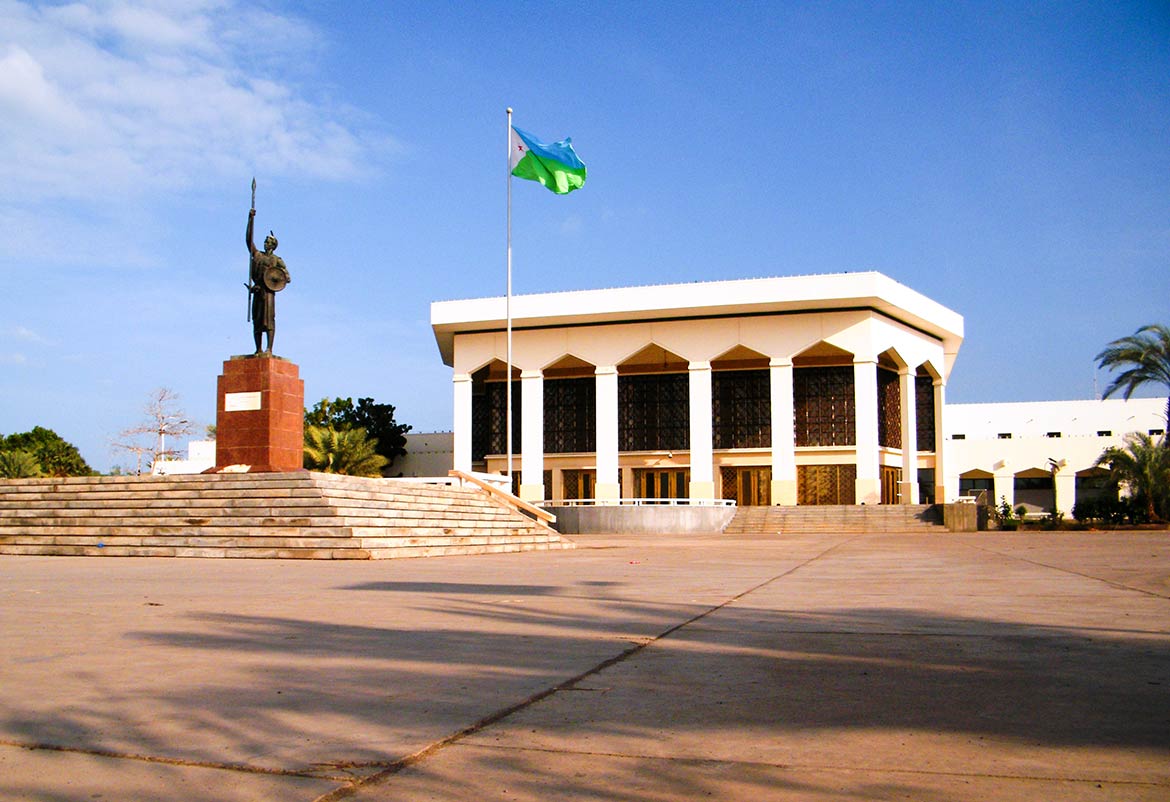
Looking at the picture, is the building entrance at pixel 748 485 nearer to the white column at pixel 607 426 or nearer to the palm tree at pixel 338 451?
the white column at pixel 607 426

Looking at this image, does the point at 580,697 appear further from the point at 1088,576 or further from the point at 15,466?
the point at 15,466

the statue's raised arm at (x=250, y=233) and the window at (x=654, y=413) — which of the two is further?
the window at (x=654, y=413)

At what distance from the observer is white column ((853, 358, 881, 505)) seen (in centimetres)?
4141

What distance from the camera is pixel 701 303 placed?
41531 mm

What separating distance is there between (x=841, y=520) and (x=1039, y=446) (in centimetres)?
1880

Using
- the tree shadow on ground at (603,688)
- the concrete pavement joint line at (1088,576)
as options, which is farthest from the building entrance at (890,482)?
→ the tree shadow on ground at (603,688)

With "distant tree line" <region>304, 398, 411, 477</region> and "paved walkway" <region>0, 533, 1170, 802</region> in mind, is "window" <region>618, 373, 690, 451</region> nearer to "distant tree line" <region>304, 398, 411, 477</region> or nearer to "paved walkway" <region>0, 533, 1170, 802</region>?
"distant tree line" <region>304, 398, 411, 477</region>

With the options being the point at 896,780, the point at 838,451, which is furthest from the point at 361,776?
the point at 838,451

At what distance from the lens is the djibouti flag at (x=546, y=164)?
33.5 m

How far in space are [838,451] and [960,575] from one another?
32173 mm

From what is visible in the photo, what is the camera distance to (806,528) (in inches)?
1464

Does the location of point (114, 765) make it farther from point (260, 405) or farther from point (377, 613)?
point (260, 405)

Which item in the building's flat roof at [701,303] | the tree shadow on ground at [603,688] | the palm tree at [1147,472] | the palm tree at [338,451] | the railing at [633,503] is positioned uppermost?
the building's flat roof at [701,303]

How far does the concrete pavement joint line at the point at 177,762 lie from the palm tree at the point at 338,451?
4600cm
